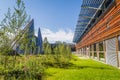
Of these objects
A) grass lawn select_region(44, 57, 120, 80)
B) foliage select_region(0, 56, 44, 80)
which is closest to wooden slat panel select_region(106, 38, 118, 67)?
grass lawn select_region(44, 57, 120, 80)

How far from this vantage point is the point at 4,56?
1148cm

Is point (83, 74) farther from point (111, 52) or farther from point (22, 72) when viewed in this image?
point (111, 52)

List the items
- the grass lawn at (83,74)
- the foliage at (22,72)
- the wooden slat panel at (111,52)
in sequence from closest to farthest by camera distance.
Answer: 1. the foliage at (22,72)
2. the grass lawn at (83,74)
3. the wooden slat panel at (111,52)

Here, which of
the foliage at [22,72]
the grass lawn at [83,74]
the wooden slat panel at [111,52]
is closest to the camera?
the foliage at [22,72]

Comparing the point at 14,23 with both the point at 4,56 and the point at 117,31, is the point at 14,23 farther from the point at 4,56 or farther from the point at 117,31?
the point at 117,31

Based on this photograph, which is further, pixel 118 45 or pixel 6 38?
pixel 118 45

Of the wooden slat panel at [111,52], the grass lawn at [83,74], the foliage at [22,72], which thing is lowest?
the grass lawn at [83,74]

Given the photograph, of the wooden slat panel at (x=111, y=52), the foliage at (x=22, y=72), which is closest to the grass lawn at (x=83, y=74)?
the foliage at (x=22, y=72)

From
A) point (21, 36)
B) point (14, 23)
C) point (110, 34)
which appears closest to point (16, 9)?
point (14, 23)

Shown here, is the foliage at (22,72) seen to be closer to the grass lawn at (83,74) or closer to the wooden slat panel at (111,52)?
the grass lawn at (83,74)

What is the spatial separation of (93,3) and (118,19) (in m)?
5.18

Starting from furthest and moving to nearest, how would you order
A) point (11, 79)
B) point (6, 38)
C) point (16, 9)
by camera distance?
point (16, 9) < point (6, 38) < point (11, 79)

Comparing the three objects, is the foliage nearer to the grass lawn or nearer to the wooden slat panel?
the grass lawn

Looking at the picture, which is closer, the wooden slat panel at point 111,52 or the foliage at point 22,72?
the foliage at point 22,72
